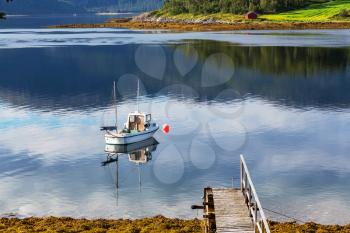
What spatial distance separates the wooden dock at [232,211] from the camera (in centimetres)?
2789

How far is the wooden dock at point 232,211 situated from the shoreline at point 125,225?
2542mm

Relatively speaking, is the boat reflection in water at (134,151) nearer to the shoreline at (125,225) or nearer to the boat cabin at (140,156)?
the boat cabin at (140,156)

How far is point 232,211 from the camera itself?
1191 inches

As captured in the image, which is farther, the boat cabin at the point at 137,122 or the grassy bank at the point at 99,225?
the boat cabin at the point at 137,122

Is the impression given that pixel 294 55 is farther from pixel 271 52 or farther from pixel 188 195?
pixel 188 195

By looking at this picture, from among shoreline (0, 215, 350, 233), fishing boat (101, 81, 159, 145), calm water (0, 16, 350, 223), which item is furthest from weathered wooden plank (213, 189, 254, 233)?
fishing boat (101, 81, 159, 145)

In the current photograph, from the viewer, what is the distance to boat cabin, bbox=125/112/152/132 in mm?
62375

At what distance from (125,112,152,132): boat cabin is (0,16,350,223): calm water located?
9.13 feet

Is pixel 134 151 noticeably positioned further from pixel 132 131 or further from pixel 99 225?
pixel 99 225

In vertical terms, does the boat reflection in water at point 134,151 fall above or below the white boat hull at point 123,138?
below

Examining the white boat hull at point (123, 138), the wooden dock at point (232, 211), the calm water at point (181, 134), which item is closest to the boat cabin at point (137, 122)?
the white boat hull at point (123, 138)

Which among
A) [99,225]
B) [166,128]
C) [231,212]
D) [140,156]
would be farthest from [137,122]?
[231,212]

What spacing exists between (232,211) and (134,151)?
28.8m

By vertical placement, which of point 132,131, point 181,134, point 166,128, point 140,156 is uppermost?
point 132,131
